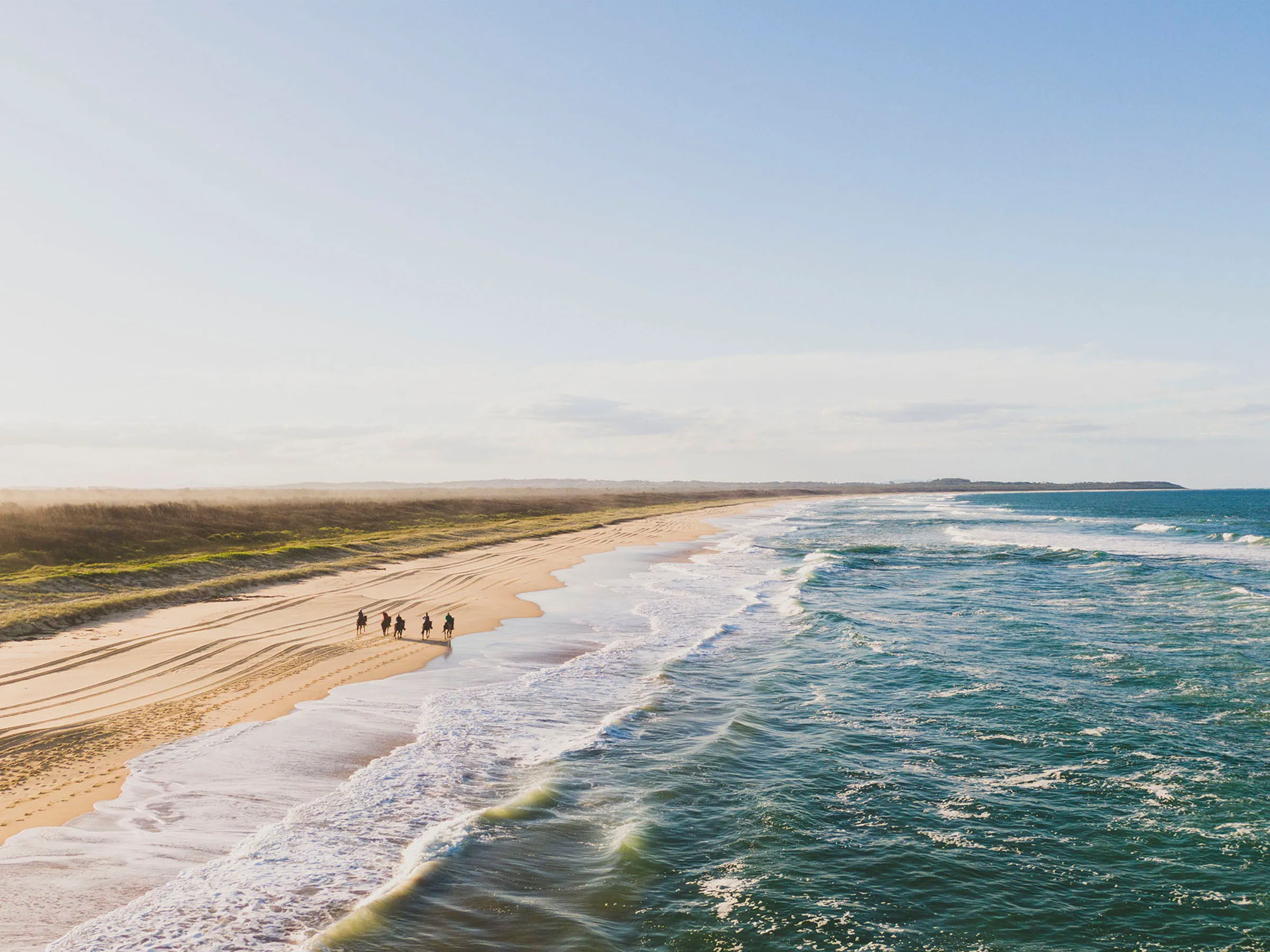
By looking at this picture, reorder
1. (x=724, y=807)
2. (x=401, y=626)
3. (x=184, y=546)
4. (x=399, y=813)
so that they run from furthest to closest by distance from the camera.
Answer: (x=184, y=546), (x=401, y=626), (x=724, y=807), (x=399, y=813)

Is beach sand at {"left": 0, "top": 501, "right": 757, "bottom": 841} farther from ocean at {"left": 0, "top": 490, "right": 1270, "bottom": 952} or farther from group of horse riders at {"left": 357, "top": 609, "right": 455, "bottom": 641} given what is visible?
ocean at {"left": 0, "top": 490, "right": 1270, "bottom": 952}

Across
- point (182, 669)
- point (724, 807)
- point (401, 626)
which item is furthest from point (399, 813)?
point (401, 626)

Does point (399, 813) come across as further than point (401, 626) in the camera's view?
No

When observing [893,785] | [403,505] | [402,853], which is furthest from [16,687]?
[403,505]

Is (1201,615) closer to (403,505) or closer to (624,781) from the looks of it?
(624,781)

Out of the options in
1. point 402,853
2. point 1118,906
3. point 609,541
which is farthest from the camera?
point 609,541

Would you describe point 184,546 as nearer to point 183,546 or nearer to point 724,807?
point 183,546

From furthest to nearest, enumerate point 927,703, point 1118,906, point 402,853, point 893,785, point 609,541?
point 609,541 < point 927,703 < point 893,785 < point 402,853 < point 1118,906

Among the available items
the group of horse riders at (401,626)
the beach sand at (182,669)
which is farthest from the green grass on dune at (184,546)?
the group of horse riders at (401,626)
